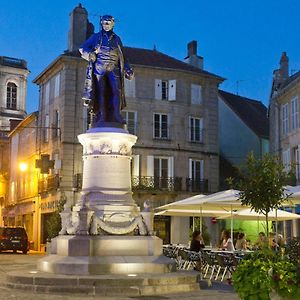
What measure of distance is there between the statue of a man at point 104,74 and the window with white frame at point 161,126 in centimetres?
2293

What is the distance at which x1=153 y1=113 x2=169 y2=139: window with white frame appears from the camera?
38094mm

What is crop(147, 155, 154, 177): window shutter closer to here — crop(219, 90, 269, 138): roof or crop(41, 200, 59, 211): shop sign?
crop(41, 200, 59, 211): shop sign

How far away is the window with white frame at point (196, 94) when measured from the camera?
129 feet

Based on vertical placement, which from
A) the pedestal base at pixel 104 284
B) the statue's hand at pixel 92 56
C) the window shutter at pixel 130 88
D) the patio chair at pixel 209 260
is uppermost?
the window shutter at pixel 130 88

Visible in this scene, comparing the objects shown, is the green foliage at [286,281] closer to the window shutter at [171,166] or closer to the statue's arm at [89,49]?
the statue's arm at [89,49]

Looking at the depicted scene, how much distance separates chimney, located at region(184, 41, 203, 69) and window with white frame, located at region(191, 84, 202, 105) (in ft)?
14.0

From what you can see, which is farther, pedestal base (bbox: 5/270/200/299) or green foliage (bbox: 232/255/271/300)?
pedestal base (bbox: 5/270/200/299)

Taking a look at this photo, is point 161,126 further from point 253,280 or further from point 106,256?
point 253,280

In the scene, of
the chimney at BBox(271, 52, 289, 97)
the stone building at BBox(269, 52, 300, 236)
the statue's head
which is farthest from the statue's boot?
the chimney at BBox(271, 52, 289, 97)

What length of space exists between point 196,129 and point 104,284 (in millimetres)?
28276

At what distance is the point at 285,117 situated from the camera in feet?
120

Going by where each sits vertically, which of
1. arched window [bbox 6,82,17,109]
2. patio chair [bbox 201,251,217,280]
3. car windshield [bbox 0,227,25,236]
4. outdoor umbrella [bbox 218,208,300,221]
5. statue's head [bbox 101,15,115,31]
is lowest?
patio chair [bbox 201,251,217,280]

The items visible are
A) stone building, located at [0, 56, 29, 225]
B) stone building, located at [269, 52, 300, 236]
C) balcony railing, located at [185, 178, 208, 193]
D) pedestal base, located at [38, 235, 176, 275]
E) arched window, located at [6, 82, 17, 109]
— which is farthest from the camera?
arched window, located at [6, 82, 17, 109]

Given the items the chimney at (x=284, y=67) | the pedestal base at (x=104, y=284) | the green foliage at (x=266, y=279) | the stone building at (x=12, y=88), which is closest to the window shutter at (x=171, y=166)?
the chimney at (x=284, y=67)
